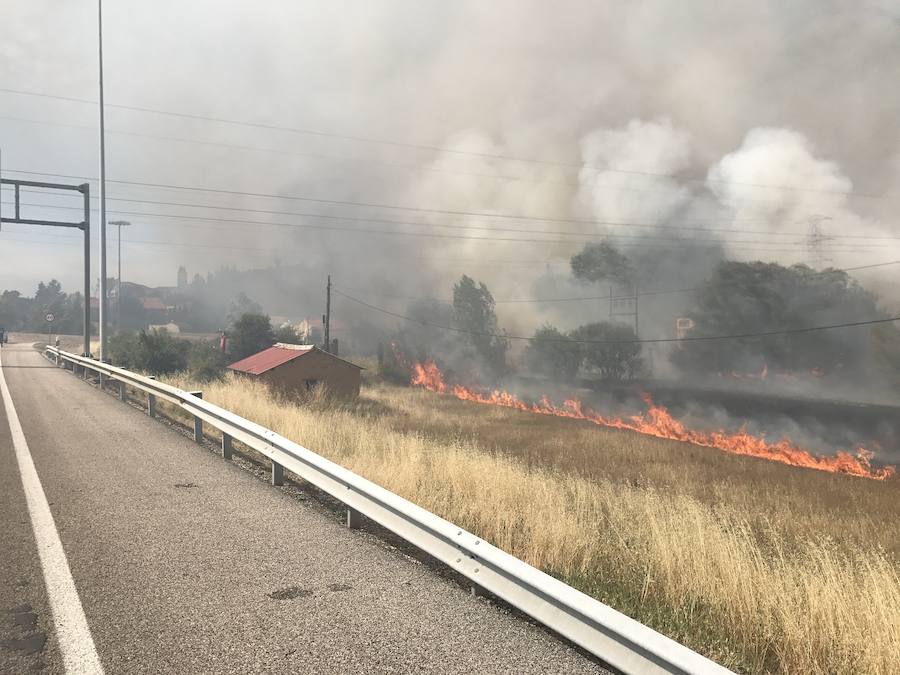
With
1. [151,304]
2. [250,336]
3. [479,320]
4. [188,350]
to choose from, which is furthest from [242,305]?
[188,350]

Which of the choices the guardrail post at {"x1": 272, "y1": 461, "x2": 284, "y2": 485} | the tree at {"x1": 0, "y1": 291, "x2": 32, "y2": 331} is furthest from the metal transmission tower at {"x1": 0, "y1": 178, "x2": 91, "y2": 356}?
the tree at {"x1": 0, "y1": 291, "x2": 32, "y2": 331}

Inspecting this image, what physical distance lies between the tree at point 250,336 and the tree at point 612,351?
37.1 metres

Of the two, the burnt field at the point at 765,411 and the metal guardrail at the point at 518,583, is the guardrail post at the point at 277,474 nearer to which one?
the metal guardrail at the point at 518,583

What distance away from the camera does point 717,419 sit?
57.6 meters

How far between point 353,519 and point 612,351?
69.2m

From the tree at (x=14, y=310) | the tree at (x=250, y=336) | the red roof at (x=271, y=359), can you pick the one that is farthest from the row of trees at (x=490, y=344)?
the tree at (x=14, y=310)

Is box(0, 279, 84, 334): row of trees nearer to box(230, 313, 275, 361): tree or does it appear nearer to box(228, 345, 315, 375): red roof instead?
box(230, 313, 275, 361): tree

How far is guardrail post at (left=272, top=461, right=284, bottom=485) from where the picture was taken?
705 cm

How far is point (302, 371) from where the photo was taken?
3284 centimetres

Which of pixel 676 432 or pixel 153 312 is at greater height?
pixel 153 312

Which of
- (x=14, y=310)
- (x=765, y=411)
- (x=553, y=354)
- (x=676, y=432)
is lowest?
(x=676, y=432)

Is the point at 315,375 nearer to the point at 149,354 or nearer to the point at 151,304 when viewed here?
the point at 149,354

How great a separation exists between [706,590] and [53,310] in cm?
12485

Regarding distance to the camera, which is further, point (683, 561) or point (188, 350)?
point (188, 350)
